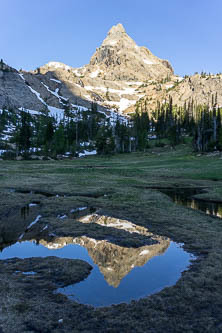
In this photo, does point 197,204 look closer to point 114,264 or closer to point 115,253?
point 115,253

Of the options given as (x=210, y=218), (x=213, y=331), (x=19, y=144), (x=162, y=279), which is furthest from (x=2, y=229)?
(x=19, y=144)

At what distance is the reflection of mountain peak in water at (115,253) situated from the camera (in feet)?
31.0

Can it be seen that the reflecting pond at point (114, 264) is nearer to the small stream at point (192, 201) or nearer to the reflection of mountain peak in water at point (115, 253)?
the reflection of mountain peak in water at point (115, 253)

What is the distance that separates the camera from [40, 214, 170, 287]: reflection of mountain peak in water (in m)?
9.46

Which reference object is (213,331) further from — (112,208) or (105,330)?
(112,208)

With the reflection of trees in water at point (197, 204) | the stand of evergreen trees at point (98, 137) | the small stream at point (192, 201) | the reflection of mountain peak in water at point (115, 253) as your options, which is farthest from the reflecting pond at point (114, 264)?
the stand of evergreen trees at point (98, 137)

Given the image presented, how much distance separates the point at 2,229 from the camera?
14.0 meters

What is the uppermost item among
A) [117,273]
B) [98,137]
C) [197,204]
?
[98,137]

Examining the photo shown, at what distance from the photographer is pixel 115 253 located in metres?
11.2

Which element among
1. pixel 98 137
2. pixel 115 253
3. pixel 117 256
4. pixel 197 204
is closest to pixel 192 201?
pixel 197 204

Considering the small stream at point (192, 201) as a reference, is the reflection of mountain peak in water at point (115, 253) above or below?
below

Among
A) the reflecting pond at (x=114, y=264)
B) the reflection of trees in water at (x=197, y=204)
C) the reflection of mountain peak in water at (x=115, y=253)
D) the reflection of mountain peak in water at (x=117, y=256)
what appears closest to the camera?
the reflecting pond at (x=114, y=264)

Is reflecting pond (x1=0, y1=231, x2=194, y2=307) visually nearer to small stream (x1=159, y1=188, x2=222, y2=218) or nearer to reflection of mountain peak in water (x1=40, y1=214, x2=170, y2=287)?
reflection of mountain peak in water (x1=40, y1=214, x2=170, y2=287)

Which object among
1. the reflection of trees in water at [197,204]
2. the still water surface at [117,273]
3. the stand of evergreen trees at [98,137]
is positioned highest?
the stand of evergreen trees at [98,137]
